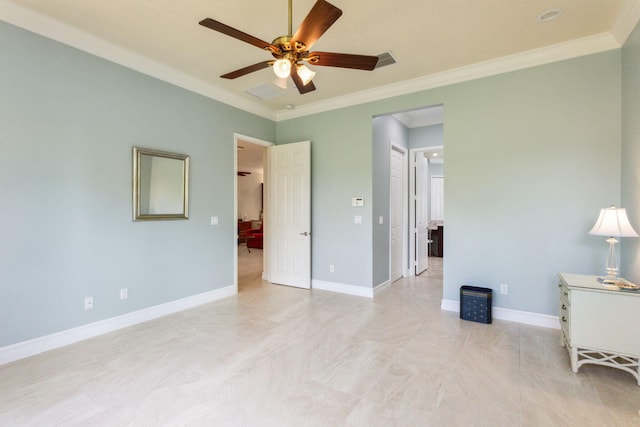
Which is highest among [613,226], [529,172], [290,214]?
[529,172]

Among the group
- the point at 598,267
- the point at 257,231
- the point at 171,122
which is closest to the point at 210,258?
the point at 171,122

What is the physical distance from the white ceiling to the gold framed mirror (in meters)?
0.96

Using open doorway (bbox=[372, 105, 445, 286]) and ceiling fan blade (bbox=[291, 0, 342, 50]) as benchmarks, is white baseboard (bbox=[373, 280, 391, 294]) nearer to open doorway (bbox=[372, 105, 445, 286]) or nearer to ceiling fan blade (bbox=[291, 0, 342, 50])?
open doorway (bbox=[372, 105, 445, 286])

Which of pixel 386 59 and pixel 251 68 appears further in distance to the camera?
pixel 386 59

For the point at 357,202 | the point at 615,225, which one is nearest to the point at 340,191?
the point at 357,202

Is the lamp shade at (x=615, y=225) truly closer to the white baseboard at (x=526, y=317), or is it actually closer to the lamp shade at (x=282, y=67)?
the white baseboard at (x=526, y=317)

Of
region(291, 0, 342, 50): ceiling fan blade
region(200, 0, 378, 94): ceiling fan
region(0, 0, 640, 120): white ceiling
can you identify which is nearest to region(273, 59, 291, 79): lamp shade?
region(200, 0, 378, 94): ceiling fan

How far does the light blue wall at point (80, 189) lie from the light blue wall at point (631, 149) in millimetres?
4465

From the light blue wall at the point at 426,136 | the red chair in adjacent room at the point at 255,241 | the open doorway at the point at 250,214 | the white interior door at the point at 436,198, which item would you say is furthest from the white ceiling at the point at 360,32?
the red chair in adjacent room at the point at 255,241

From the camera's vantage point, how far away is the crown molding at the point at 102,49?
2477mm

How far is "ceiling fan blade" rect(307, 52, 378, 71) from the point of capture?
2.10 m

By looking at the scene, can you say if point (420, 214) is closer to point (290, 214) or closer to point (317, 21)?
point (290, 214)

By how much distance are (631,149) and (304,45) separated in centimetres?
295

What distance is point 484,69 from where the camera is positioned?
343 cm
